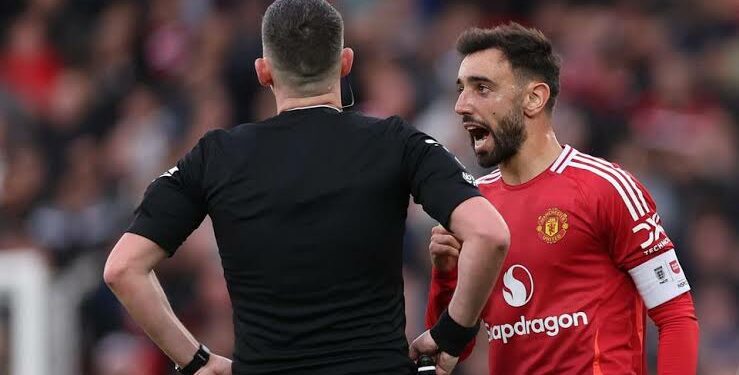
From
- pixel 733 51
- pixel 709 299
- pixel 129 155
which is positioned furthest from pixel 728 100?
pixel 129 155

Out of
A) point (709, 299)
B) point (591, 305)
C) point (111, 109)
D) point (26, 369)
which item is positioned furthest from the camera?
point (111, 109)

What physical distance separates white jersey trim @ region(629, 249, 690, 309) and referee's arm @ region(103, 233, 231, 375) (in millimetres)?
1265

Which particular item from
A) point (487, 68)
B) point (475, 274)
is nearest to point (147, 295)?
point (475, 274)

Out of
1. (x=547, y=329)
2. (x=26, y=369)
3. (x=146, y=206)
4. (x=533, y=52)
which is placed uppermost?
(x=533, y=52)

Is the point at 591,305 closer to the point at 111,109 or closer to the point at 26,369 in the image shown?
the point at 26,369

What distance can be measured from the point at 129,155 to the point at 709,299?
13.3ft

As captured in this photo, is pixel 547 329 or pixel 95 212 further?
pixel 95 212

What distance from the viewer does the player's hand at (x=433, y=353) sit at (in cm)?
386

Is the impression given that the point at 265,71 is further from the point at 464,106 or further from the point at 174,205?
the point at 464,106

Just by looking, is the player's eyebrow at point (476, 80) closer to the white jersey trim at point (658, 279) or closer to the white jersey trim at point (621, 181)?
the white jersey trim at point (621, 181)

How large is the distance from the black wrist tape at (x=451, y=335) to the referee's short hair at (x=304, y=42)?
2.37 feet

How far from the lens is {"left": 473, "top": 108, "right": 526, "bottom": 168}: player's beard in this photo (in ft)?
14.6

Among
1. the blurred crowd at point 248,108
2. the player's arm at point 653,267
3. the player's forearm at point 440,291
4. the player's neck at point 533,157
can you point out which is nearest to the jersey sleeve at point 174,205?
the player's forearm at point 440,291

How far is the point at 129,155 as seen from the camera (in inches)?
381
